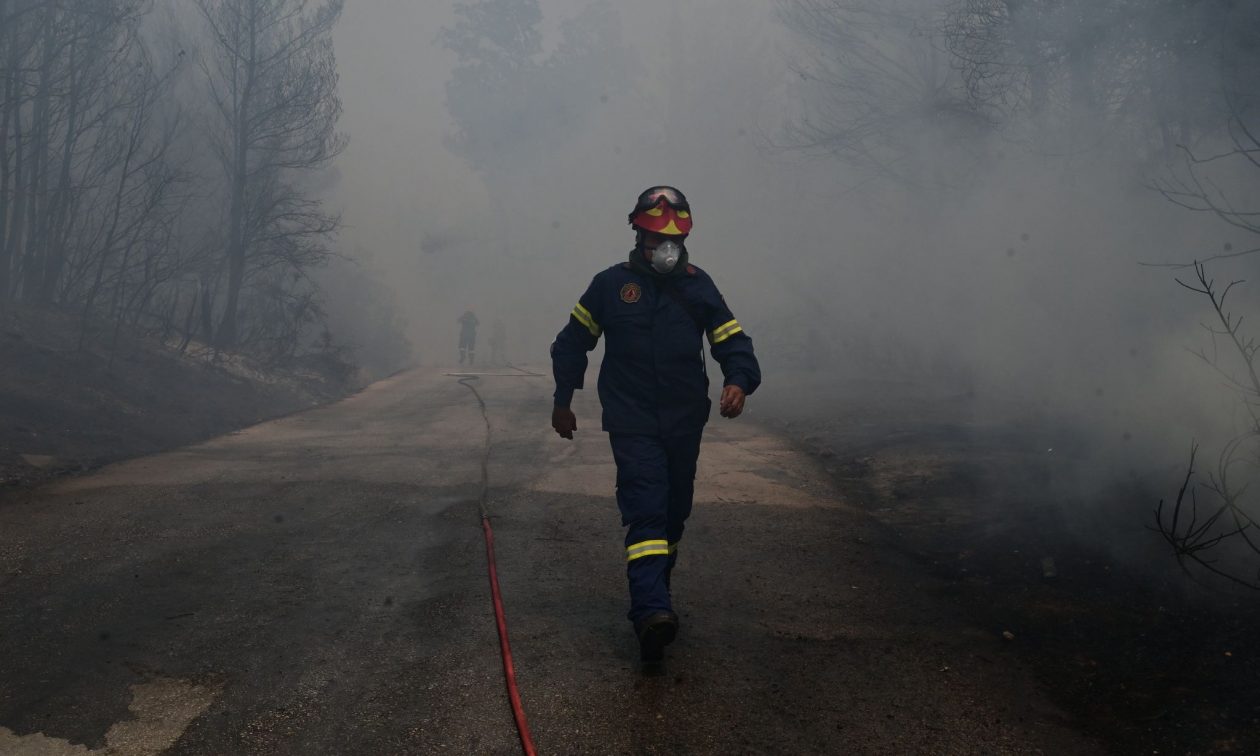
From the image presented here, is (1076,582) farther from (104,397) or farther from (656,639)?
(104,397)

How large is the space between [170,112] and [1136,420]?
69.3 feet

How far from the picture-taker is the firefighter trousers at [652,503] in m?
3.51

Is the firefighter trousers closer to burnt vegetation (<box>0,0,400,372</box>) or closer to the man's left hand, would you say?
the man's left hand

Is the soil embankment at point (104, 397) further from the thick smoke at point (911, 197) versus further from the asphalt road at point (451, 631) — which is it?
the thick smoke at point (911, 197)

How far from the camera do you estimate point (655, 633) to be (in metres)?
3.35

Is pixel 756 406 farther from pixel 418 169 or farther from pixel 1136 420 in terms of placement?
pixel 418 169

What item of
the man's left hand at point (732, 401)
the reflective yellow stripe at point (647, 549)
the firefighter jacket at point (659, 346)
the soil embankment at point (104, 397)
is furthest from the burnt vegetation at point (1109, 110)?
the soil embankment at point (104, 397)

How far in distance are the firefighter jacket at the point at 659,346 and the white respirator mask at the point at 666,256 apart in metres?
0.08

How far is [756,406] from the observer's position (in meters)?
13.1

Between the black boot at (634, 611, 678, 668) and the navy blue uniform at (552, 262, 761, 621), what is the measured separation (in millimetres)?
387

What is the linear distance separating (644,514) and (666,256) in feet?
3.42

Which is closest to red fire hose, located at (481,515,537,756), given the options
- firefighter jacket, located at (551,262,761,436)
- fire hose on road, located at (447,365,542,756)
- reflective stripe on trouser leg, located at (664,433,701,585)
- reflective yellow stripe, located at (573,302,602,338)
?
fire hose on road, located at (447,365,542,756)

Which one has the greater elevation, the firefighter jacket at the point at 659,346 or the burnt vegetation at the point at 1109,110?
the burnt vegetation at the point at 1109,110

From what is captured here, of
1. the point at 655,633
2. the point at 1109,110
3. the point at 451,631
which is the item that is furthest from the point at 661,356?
the point at 1109,110
